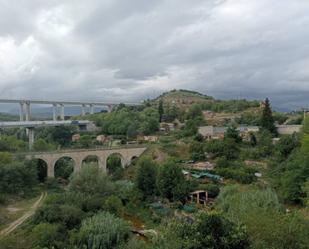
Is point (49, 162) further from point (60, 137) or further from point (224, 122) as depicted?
point (224, 122)

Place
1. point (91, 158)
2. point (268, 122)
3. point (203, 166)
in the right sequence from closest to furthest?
point (203, 166), point (91, 158), point (268, 122)

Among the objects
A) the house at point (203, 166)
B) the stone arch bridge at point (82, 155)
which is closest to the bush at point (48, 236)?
the stone arch bridge at point (82, 155)

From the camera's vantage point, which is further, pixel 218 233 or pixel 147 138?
pixel 147 138

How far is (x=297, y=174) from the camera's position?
23.2 meters

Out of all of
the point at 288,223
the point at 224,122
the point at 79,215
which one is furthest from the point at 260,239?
the point at 224,122

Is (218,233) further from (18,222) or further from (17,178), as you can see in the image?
(17,178)

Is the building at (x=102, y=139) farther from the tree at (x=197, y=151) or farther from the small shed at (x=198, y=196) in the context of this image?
the small shed at (x=198, y=196)

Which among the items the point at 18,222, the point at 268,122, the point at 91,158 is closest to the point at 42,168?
the point at 91,158

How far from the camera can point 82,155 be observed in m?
38.8

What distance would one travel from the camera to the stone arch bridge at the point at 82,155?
3647 cm

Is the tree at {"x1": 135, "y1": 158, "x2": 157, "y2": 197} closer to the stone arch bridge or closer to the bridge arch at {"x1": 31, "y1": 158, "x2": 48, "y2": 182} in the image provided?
the stone arch bridge

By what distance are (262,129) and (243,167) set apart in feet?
39.9

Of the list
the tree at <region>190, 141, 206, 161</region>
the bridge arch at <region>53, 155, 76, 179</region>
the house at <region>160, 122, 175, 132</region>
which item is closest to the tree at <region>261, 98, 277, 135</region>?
the tree at <region>190, 141, 206, 161</region>

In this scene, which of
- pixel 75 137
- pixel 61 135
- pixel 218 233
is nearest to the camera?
pixel 218 233
